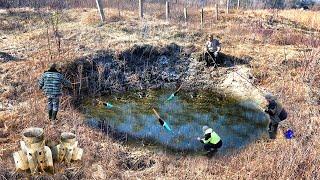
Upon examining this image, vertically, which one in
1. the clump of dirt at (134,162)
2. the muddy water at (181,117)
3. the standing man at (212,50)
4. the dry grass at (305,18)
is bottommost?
the muddy water at (181,117)

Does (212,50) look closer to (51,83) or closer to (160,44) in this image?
(160,44)

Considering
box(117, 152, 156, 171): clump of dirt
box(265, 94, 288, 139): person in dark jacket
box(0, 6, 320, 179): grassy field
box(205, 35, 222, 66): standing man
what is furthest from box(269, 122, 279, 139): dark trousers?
box(205, 35, 222, 66): standing man

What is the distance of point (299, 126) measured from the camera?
9734mm

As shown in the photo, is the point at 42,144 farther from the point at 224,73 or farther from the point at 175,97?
the point at 224,73

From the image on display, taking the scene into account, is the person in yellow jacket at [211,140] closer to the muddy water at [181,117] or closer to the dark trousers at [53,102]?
the muddy water at [181,117]

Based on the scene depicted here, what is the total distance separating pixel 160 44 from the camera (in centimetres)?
1581

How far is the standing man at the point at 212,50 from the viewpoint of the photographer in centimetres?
1509

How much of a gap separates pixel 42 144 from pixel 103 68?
23.3 feet

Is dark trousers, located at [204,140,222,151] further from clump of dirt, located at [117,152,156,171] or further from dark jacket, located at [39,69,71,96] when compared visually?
dark jacket, located at [39,69,71,96]

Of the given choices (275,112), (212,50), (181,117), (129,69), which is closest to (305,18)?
(212,50)

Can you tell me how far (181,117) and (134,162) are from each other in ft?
11.9

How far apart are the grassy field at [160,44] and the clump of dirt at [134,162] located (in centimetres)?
2

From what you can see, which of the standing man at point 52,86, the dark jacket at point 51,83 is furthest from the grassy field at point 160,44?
the dark jacket at point 51,83

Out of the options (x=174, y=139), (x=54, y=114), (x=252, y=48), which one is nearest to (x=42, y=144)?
(x=54, y=114)
